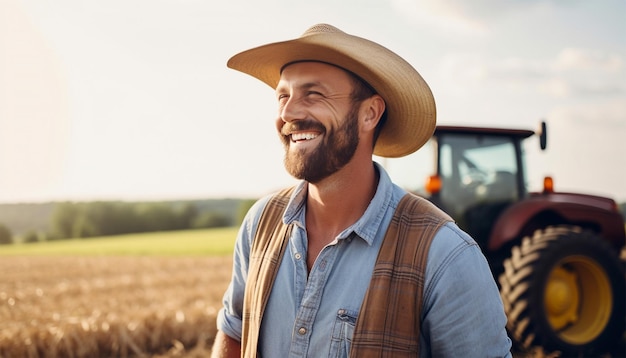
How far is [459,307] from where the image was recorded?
1775 millimetres

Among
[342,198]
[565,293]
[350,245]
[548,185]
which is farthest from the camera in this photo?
[548,185]

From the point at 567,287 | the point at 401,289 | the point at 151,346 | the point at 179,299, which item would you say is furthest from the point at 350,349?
the point at 179,299

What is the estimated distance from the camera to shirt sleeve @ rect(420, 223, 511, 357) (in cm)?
178

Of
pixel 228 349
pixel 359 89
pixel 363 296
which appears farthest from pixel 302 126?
pixel 228 349

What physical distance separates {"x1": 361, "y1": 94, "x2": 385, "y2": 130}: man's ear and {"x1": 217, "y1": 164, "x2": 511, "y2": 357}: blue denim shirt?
23 centimetres

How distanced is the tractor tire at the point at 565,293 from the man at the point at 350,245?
3.48m

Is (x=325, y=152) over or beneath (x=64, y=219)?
over

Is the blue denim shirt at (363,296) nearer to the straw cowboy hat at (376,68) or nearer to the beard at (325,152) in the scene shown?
the beard at (325,152)

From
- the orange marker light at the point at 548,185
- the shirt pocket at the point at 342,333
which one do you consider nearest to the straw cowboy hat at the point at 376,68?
the shirt pocket at the point at 342,333

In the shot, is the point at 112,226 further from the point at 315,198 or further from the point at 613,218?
the point at 315,198

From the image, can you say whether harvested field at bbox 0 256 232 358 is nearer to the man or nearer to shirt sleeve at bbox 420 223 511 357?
the man

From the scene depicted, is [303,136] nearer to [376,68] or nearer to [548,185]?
[376,68]

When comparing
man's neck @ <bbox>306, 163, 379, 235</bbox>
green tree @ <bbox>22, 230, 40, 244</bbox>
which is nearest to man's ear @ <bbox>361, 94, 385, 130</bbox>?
man's neck @ <bbox>306, 163, 379, 235</bbox>

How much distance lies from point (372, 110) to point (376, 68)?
199 mm
